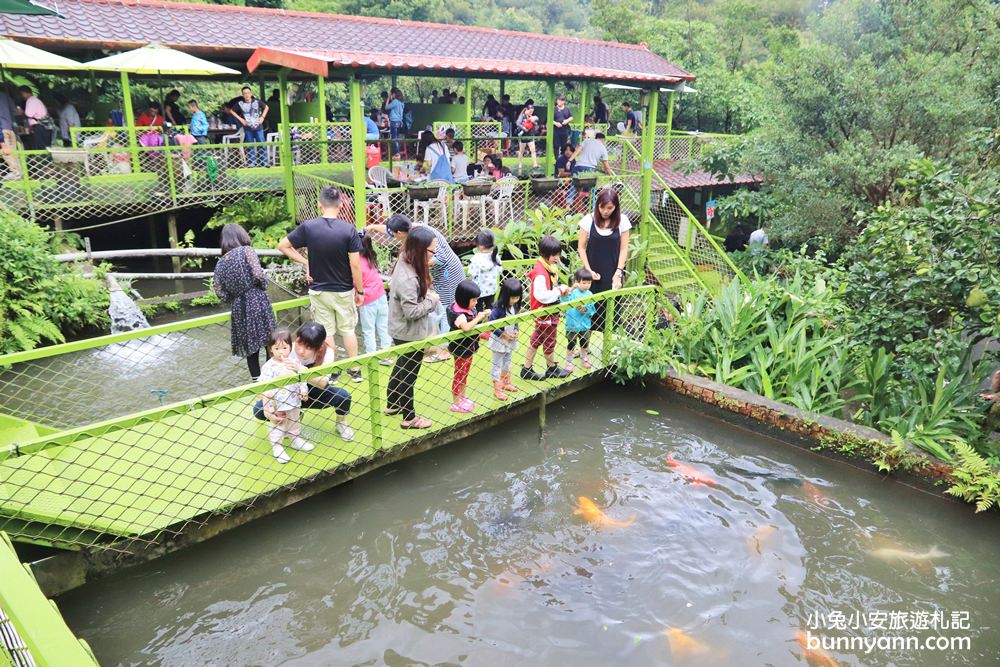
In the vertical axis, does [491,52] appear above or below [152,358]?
above

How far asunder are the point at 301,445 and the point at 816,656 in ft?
10.8

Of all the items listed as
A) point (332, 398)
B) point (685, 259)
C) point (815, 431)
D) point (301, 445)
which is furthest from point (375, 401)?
point (685, 259)

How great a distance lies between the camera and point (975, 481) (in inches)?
177

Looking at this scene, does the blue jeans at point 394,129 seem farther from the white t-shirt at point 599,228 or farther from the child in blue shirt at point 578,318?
the child in blue shirt at point 578,318

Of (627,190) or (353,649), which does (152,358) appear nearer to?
(353,649)

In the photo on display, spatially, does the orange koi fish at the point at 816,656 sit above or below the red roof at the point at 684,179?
below

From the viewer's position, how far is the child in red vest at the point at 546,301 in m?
5.54

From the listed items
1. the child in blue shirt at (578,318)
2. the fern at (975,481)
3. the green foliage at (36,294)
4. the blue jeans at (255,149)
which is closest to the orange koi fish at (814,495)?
the fern at (975,481)

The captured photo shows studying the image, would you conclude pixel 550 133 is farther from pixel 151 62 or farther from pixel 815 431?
pixel 815 431

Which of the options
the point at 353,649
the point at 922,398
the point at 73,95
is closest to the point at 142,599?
the point at 353,649

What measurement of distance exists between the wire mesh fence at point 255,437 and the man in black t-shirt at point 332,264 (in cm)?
50

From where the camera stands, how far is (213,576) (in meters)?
3.88

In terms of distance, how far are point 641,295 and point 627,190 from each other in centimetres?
572

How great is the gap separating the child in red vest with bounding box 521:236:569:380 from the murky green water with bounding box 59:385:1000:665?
2.93ft
